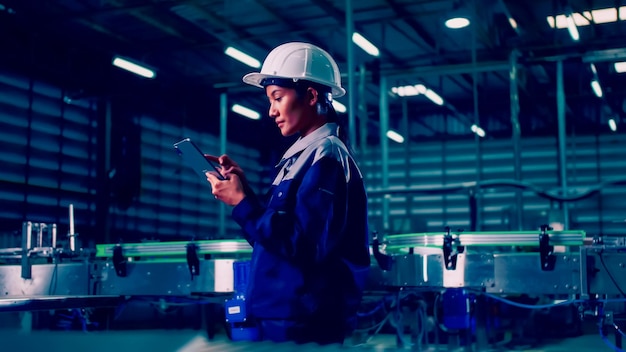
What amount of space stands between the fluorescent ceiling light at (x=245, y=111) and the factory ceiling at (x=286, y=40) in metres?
1.48

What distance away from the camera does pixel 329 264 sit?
1960 millimetres

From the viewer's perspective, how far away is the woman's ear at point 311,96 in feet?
6.98

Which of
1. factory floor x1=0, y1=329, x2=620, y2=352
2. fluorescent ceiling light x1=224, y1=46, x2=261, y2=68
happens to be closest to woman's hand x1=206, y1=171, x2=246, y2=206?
factory floor x1=0, y1=329, x2=620, y2=352

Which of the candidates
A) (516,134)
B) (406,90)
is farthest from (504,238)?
(406,90)

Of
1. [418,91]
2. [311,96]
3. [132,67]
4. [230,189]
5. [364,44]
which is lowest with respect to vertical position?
[230,189]

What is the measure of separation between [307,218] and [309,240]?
0.06 m

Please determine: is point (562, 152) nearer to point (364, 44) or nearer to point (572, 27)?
point (572, 27)

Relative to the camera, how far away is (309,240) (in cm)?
188

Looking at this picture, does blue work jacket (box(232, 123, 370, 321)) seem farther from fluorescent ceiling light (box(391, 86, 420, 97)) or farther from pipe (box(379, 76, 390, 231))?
fluorescent ceiling light (box(391, 86, 420, 97))

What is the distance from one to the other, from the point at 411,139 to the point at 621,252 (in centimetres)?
1390

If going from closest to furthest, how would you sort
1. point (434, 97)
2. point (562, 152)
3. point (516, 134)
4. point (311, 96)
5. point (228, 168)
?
point (228, 168)
point (311, 96)
point (516, 134)
point (562, 152)
point (434, 97)

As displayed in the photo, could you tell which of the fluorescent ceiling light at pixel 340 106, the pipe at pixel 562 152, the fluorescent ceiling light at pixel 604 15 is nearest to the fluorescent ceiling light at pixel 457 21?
the pipe at pixel 562 152

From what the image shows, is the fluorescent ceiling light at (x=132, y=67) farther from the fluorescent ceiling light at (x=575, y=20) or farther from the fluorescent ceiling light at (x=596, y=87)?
the fluorescent ceiling light at (x=596, y=87)

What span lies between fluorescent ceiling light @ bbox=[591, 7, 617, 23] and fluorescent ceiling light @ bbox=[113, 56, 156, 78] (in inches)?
264
